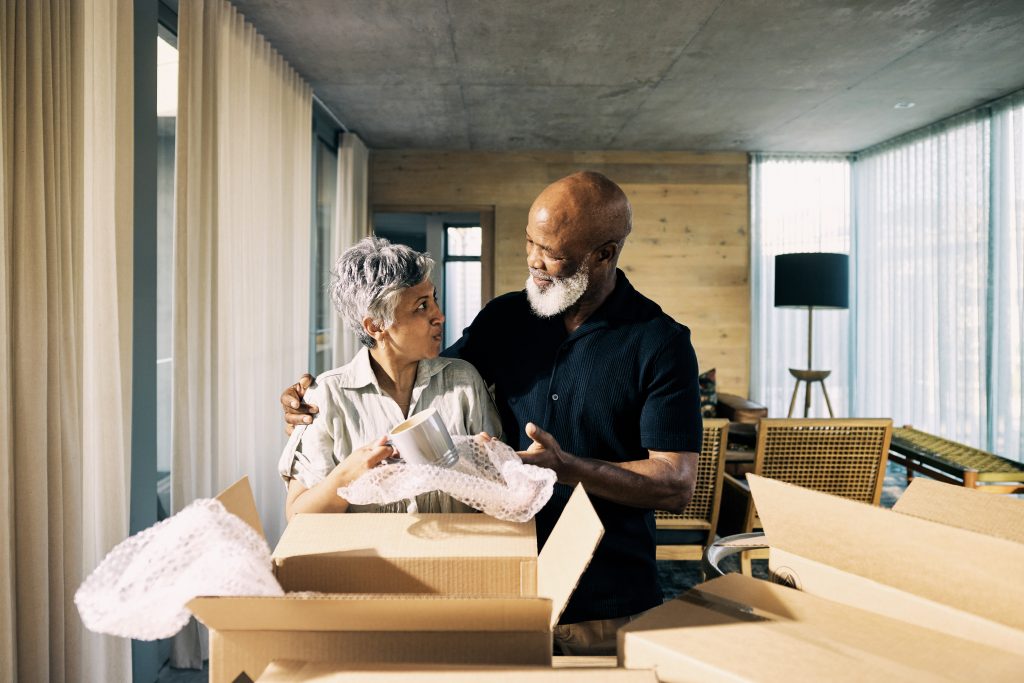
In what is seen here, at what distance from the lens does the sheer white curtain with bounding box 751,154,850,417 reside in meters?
6.69

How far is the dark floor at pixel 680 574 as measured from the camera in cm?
263

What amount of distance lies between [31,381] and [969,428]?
18.8 feet

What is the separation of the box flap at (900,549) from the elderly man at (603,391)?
434 millimetres

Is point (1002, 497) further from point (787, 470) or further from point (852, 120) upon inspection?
point (852, 120)

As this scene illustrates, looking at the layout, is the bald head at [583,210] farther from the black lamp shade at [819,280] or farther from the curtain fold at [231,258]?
the black lamp shade at [819,280]

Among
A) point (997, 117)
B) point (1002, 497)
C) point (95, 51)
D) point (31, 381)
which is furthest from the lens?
point (997, 117)

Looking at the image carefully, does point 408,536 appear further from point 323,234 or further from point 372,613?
point 323,234

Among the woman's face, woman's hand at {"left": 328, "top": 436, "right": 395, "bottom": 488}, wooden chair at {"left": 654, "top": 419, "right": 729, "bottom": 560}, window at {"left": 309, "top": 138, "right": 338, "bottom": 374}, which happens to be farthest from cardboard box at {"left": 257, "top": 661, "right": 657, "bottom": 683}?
window at {"left": 309, "top": 138, "right": 338, "bottom": 374}

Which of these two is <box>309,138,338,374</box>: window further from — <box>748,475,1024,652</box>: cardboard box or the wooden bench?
<box>748,475,1024,652</box>: cardboard box

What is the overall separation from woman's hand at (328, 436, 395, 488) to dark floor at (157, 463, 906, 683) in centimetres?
58

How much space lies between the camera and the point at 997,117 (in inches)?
191

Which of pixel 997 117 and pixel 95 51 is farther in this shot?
pixel 997 117

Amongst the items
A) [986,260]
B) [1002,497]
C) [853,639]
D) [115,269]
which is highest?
[986,260]

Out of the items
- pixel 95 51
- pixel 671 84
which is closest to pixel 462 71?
pixel 671 84
